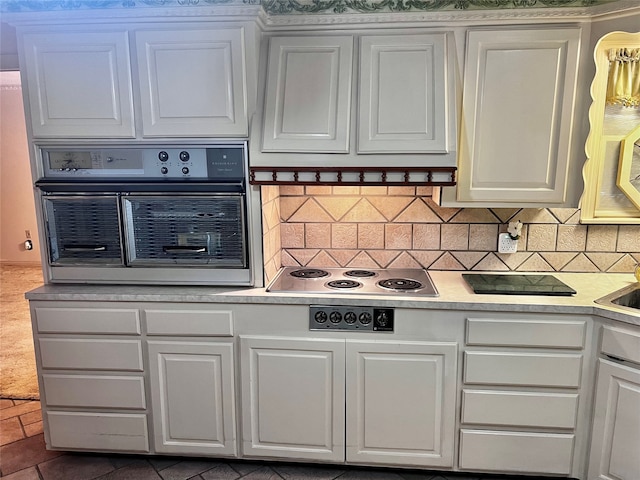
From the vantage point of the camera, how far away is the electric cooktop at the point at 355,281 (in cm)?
212

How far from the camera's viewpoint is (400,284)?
222 centimetres

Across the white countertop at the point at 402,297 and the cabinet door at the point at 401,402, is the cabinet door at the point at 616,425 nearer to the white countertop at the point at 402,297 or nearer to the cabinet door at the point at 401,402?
the white countertop at the point at 402,297

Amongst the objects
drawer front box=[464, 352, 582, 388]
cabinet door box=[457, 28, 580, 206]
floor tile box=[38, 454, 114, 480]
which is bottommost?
floor tile box=[38, 454, 114, 480]

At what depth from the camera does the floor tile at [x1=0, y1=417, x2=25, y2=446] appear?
2.51 m

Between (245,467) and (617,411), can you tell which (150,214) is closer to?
(245,467)

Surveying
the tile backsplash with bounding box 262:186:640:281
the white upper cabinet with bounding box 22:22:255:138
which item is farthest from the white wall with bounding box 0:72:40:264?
the tile backsplash with bounding box 262:186:640:281

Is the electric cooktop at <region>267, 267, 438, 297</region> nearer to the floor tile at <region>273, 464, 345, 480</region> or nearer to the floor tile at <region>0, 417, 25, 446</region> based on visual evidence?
the floor tile at <region>273, 464, 345, 480</region>

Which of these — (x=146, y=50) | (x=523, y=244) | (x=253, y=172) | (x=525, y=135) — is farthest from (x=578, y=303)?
(x=146, y=50)

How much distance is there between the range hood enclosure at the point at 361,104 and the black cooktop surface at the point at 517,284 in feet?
1.94

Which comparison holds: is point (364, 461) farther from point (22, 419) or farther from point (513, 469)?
point (22, 419)

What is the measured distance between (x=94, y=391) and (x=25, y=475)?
54cm

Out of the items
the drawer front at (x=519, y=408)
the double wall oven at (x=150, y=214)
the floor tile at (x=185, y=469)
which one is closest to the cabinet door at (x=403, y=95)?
the double wall oven at (x=150, y=214)

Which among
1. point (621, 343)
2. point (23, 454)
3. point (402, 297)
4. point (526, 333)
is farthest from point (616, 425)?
point (23, 454)

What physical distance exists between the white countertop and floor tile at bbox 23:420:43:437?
0.95 m
